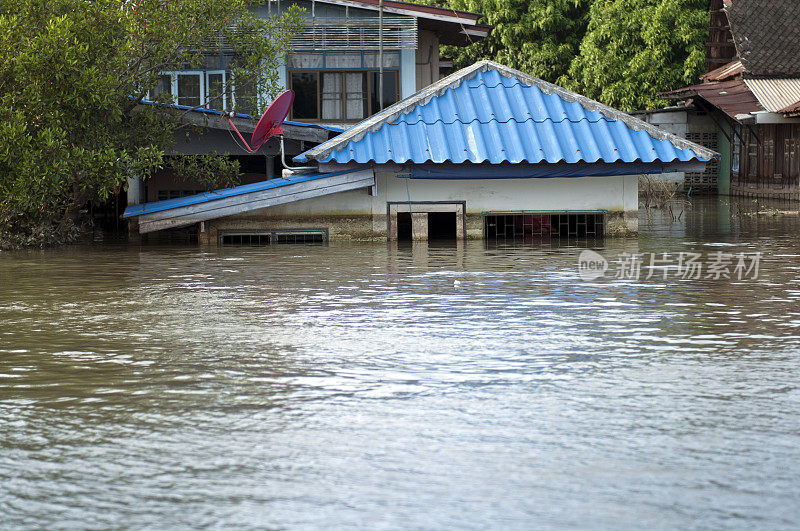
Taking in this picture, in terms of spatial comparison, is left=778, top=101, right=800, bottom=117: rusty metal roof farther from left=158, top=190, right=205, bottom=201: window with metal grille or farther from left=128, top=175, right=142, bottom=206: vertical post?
left=128, top=175, right=142, bottom=206: vertical post

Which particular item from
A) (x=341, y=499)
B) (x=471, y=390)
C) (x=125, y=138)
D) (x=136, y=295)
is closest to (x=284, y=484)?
(x=341, y=499)

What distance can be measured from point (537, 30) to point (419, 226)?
26993 mm

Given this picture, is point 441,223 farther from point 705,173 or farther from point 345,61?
point 705,173

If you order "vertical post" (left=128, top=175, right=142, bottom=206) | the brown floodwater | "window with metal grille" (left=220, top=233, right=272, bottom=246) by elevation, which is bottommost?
the brown floodwater

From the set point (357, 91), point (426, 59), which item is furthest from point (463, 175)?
point (426, 59)

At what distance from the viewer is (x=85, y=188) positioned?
19.7m

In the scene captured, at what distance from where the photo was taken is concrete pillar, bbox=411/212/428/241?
20.0 meters

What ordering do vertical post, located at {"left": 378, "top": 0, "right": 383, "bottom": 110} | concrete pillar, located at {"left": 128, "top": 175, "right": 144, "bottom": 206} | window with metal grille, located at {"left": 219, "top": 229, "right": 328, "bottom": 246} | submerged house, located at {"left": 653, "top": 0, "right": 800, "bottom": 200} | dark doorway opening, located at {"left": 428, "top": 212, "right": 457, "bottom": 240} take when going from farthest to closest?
submerged house, located at {"left": 653, "top": 0, "right": 800, "bottom": 200} < vertical post, located at {"left": 378, "top": 0, "right": 383, "bottom": 110} < concrete pillar, located at {"left": 128, "top": 175, "right": 144, "bottom": 206} < dark doorway opening, located at {"left": 428, "top": 212, "right": 457, "bottom": 240} < window with metal grille, located at {"left": 219, "top": 229, "right": 328, "bottom": 246}

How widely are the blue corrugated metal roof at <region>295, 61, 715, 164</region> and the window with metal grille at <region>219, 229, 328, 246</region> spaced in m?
1.33

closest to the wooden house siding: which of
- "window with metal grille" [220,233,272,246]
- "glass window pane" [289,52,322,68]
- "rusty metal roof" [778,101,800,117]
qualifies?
"rusty metal roof" [778,101,800,117]

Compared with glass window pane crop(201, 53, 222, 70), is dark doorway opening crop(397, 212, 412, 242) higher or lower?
lower

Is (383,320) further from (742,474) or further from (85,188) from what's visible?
(85,188)

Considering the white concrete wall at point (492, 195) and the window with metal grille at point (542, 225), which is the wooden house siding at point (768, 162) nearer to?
the window with metal grille at point (542, 225)

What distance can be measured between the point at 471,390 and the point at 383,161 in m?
11.8
